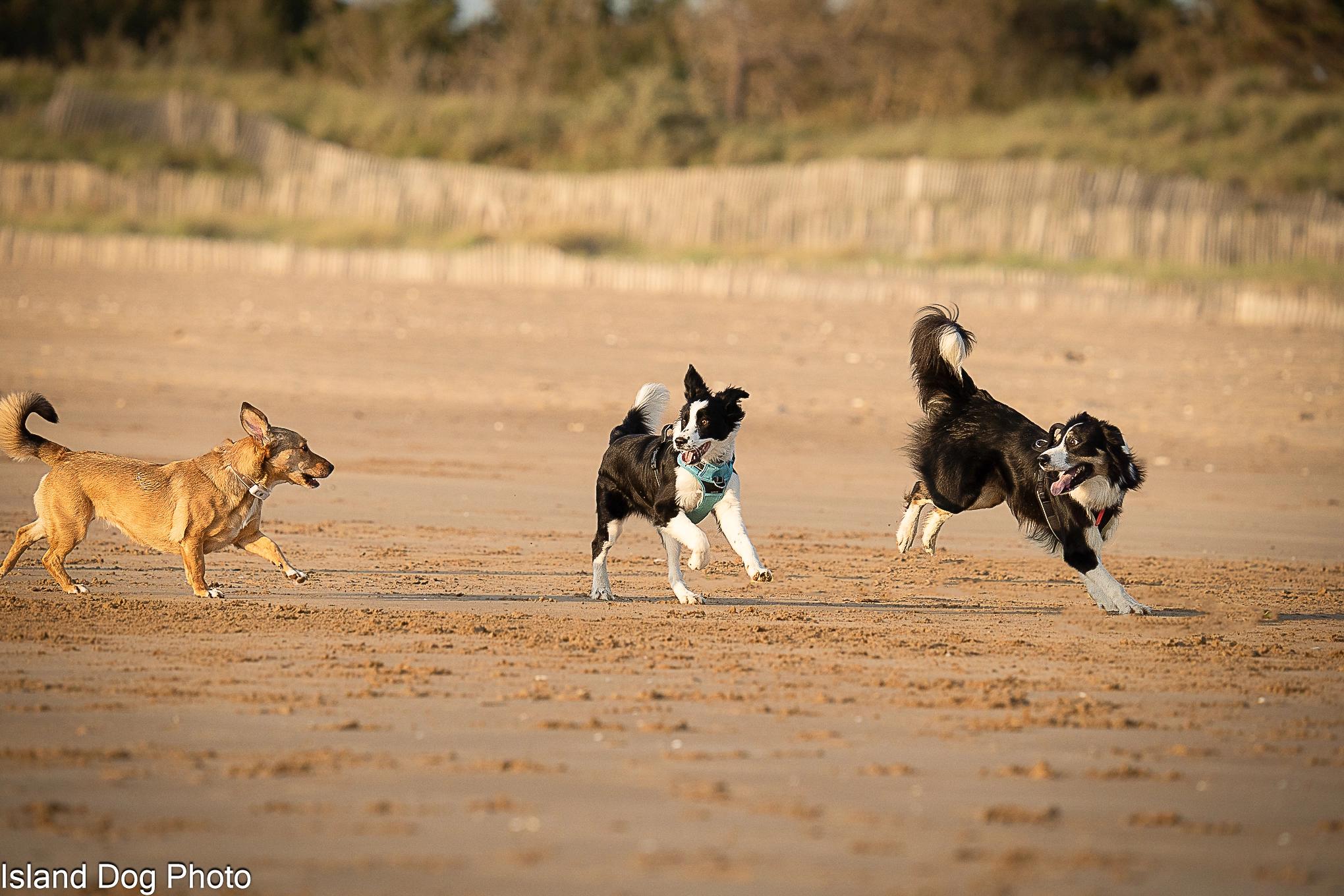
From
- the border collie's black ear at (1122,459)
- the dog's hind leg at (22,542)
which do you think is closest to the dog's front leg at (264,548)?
the dog's hind leg at (22,542)

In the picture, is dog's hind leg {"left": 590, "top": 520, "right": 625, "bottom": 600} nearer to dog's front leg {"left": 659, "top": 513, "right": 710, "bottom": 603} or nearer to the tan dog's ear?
dog's front leg {"left": 659, "top": 513, "right": 710, "bottom": 603}

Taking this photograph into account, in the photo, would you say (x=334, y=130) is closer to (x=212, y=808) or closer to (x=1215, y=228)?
(x=1215, y=228)

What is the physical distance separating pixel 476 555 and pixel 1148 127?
73.1ft

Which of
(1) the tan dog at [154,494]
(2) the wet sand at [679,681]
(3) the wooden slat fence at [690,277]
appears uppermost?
(3) the wooden slat fence at [690,277]

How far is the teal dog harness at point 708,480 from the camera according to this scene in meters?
8.09

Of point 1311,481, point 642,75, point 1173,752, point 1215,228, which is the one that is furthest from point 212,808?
point 642,75

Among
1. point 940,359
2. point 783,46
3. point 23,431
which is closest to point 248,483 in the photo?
point 23,431

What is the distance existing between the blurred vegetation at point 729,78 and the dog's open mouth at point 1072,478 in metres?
17.8

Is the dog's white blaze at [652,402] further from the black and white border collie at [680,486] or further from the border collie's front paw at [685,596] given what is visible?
the border collie's front paw at [685,596]

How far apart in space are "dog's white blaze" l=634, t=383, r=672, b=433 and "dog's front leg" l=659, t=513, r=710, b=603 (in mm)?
913

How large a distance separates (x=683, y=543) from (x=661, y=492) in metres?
0.28

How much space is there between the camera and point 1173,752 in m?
5.37

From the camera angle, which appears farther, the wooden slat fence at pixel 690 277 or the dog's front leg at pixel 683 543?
the wooden slat fence at pixel 690 277

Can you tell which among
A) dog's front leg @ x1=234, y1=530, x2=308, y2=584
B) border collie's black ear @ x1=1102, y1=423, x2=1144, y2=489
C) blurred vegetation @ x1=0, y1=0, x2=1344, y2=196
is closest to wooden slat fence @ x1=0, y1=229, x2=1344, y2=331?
blurred vegetation @ x1=0, y1=0, x2=1344, y2=196
